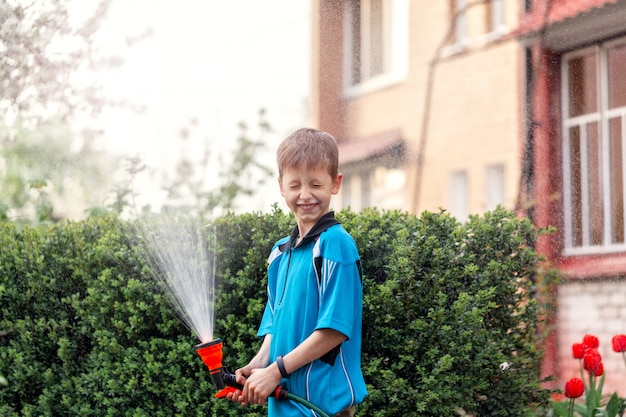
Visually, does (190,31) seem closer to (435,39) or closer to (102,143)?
(102,143)

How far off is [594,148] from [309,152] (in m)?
4.97

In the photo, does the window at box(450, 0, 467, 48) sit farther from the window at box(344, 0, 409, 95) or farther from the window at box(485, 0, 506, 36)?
the window at box(344, 0, 409, 95)

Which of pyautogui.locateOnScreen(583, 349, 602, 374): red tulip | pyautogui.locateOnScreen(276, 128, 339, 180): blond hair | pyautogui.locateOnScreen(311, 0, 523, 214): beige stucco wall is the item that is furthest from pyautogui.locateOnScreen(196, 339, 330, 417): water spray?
pyautogui.locateOnScreen(311, 0, 523, 214): beige stucco wall

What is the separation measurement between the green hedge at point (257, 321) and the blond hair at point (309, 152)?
1.22 m

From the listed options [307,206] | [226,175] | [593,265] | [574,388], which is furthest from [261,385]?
[226,175]

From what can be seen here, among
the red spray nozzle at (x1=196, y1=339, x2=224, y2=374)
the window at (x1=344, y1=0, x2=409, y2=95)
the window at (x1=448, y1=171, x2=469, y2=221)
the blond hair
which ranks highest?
the window at (x1=344, y1=0, x2=409, y2=95)

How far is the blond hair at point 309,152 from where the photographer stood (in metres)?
2.71

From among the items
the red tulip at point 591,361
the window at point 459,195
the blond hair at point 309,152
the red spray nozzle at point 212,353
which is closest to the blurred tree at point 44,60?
the window at point 459,195

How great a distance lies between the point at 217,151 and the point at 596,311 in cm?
335

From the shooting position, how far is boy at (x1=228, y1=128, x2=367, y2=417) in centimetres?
262

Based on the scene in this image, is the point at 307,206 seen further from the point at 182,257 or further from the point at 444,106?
the point at 444,106

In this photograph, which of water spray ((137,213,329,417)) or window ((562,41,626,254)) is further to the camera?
window ((562,41,626,254))

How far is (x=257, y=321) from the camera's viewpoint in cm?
411

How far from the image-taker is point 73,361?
4.64 meters
